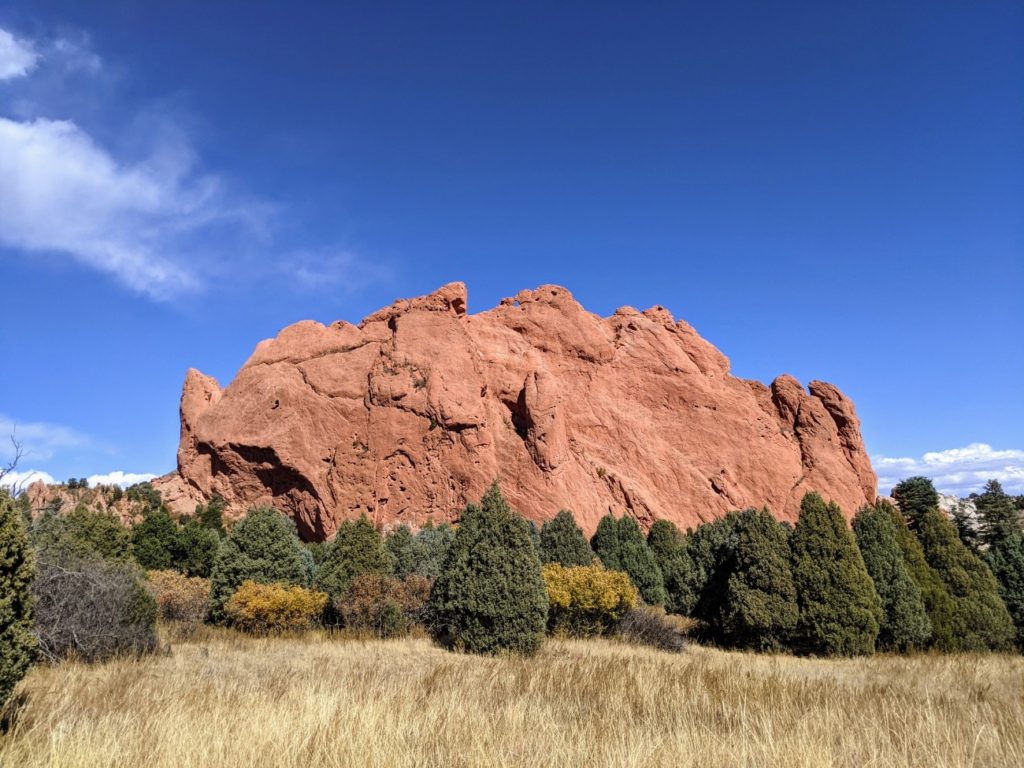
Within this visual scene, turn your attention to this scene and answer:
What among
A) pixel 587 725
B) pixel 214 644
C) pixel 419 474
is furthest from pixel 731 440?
pixel 587 725

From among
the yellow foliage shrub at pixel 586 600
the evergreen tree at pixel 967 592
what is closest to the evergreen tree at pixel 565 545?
the yellow foliage shrub at pixel 586 600

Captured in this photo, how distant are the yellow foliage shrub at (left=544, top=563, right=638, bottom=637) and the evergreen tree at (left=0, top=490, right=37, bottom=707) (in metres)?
A: 12.3

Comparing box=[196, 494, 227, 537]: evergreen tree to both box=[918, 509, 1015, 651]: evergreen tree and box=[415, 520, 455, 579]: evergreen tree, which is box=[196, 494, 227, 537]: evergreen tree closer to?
box=[415, 520, 455, 579]: evergreen tree

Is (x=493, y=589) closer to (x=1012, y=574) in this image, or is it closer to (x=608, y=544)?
(x=1012, y=574)

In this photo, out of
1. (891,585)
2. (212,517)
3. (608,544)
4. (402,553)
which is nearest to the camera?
(891,585)

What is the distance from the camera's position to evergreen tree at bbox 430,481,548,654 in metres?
12.7

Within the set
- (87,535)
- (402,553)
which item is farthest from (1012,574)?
(87,535)

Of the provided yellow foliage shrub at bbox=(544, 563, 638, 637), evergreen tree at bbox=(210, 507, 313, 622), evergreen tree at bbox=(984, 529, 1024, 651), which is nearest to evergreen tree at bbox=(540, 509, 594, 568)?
yellow foliage shrub at bbox=(544, 563, 638, 637)

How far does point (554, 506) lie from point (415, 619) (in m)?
30.9

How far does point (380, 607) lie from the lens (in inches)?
614

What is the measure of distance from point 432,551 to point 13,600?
21.9 metres

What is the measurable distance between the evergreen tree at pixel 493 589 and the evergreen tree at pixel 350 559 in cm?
330

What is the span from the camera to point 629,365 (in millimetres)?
60938

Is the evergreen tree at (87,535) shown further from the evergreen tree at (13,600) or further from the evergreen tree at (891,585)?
the evergreen tree at (891,585)
